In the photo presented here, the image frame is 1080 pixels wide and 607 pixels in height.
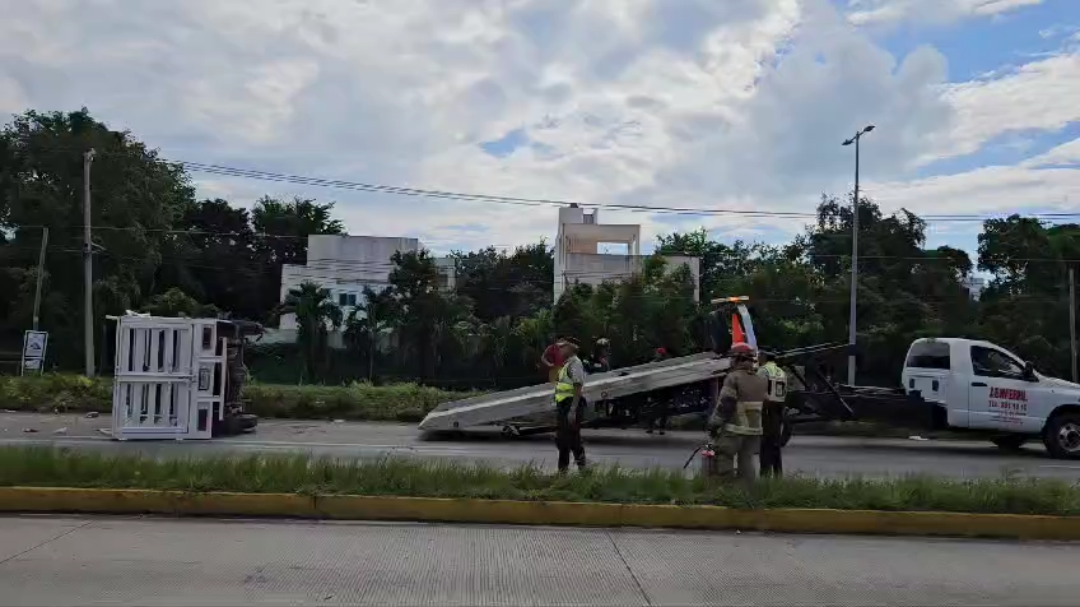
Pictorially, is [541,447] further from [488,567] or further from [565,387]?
[488,567]

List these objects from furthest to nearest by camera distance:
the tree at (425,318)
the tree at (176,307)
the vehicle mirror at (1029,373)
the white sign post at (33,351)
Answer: the tree at (176,307) < the tree at (425,318) < the white sign post at (33,351) < the vehicle mirror at (1029,373)

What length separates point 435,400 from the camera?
21469mm

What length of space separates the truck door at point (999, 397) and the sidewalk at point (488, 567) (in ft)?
28.9

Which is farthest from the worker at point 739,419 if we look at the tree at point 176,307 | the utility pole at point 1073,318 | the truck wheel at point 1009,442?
the tree at point 176,307

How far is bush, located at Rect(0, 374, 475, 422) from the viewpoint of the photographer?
20625mm

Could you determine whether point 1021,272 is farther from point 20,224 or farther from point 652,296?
point 20,224

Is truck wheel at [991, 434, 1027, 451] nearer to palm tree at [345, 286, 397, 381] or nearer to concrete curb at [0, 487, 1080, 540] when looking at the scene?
concrete curb at [0, 487, 1080, 540]

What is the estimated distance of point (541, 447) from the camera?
15867mm

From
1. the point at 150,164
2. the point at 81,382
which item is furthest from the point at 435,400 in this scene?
the point at 150,164

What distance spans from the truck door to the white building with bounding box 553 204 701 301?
3512 cm

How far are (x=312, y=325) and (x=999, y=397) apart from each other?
34.1 m

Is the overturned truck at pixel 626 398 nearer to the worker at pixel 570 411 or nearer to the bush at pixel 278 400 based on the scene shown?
the bush at pixel 278 400

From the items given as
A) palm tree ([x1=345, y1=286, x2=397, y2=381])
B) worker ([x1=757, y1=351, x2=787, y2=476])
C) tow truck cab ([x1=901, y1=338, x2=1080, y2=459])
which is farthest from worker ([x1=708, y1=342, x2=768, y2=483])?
palm tree ([x1=345, y1=286, x2=397, y2=381])

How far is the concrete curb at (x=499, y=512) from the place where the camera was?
27.6ft
